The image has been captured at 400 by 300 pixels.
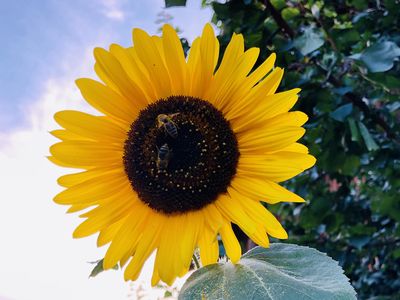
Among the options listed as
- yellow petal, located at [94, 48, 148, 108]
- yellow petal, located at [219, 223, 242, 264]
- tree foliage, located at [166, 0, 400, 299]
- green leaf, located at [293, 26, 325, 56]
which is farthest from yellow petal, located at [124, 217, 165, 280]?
green leaf, located at [293, 26, 325, 56]

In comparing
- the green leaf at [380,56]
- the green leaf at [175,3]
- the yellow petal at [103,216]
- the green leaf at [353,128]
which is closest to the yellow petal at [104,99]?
the yellow petal at [103,216]

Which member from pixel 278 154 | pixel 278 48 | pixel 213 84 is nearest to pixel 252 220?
pixel 278 154

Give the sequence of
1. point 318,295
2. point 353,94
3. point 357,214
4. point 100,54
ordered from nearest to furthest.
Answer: point 318,295 < point 100,54 < point 353,94 < point 357,214

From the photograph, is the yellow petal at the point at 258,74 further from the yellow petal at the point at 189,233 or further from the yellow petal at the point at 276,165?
the yellow petal at the point at 189,233

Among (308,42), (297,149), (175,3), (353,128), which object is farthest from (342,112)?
(297,149)

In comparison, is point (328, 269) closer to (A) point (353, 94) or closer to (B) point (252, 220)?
(B) point (252, 220)

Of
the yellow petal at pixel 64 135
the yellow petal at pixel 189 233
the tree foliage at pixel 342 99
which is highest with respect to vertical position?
the yellow petal at pixel 64 135

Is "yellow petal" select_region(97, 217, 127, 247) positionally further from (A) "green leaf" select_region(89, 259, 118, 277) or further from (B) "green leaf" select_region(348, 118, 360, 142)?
(B) "green leaf" select_region(348, 118, 360, 142)
